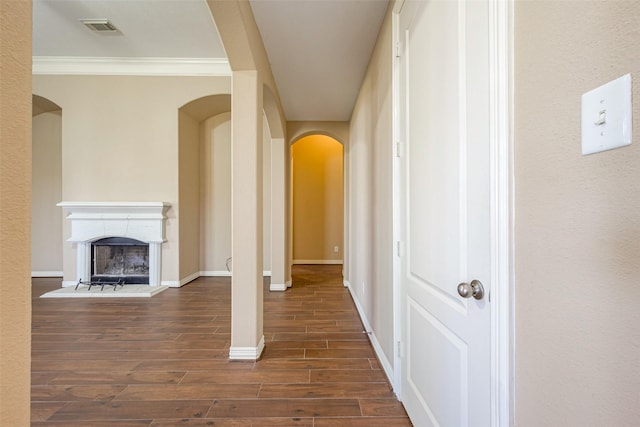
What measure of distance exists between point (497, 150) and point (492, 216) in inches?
7.2

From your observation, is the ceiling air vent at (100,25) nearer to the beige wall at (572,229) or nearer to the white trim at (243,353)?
the white trim at (243,353)

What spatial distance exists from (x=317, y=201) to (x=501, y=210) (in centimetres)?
640

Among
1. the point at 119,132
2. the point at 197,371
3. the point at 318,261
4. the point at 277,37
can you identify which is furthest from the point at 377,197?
the point at 318,261

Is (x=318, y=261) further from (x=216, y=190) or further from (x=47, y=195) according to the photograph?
(x=47, y=195)

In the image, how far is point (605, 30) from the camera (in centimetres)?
55

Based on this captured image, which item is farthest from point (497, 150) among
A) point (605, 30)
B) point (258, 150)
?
point (258, 150)

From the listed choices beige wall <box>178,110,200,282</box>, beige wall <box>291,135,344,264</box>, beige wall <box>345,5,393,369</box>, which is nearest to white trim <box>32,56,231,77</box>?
beige wall <box>178,110,200,282</box>

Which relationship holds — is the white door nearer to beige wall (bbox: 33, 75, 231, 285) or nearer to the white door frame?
the white door frame

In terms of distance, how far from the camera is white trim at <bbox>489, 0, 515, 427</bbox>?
81 centimetres

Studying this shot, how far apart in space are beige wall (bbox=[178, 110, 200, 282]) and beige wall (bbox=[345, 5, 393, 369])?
2.91m

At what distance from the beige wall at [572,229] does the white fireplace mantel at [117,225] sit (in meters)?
4.72

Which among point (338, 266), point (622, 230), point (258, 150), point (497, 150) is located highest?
point (258, 150)

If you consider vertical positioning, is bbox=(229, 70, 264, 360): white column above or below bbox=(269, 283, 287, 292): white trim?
above

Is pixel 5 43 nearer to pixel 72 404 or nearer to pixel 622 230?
pixel 622 230
